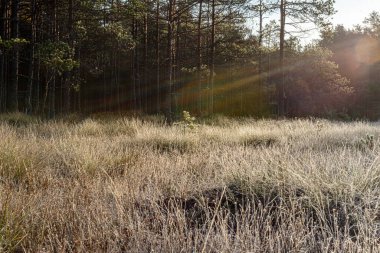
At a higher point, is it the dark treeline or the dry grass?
the dark treeline

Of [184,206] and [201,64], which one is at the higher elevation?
[201,64]

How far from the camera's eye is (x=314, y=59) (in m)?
26.1

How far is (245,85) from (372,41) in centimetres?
1614

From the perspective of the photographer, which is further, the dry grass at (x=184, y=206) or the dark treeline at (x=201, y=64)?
the dark treeline at (x=201, y=64)

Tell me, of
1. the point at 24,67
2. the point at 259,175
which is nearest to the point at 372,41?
the point at 24,67

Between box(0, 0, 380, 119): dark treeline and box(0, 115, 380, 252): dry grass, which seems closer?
box(0, 115, 380, 252): dry grass

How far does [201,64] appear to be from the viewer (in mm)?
26406

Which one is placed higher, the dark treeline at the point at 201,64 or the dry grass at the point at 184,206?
the dark treeline at the point at 201,64

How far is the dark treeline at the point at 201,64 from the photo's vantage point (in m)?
19.1

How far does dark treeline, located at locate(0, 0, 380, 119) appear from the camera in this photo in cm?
1914

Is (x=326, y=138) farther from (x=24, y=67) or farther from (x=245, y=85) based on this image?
(x=24, y=67)

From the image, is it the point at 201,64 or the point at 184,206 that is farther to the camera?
the point at 201,64

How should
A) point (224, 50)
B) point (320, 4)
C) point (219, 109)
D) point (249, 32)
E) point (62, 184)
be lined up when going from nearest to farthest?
1. point (62, 184)
2. point (320, 4)
3. point (224, 50)
4. point (249, 32)
5. point (219, 109)

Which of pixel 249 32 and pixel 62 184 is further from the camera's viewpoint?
pixel 249 32
